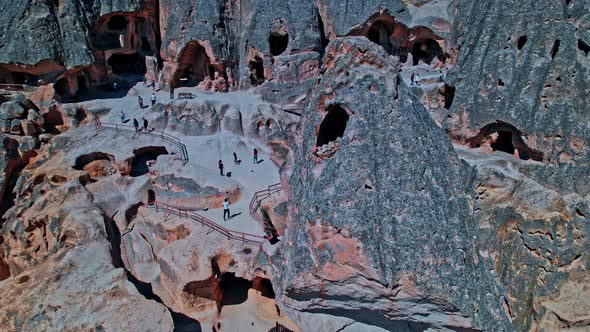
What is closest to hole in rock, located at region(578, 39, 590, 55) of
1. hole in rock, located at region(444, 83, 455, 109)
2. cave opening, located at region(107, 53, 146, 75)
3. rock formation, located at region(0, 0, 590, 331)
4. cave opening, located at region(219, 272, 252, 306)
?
rock formation, located at region(0, 0, 590, 331)

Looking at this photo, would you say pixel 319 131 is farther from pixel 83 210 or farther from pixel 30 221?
Answer: pixel 30 221

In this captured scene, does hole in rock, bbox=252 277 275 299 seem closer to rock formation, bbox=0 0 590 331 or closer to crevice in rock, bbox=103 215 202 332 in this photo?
rock formation, bbox=0 0 590 331

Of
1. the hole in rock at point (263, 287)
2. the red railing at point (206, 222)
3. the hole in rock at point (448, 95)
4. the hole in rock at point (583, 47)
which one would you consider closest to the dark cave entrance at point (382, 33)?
the hole in rock at point (448, 95)

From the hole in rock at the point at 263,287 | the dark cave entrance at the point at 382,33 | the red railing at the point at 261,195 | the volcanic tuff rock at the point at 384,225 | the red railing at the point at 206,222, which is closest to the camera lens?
the volcanic tuff rock at the point at 384,225

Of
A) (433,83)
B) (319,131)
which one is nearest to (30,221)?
(319,131)

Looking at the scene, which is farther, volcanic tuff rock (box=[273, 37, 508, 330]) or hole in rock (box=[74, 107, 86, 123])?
hole in rock (box=[74, 107, 86, 123])

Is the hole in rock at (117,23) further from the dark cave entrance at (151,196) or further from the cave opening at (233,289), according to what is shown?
the cave opening at (233,289)

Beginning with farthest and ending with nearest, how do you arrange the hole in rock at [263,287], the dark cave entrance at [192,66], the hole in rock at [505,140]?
the dark cave entrance at [192,66] → the hole in rock at [505,140] → the hole in rock at [263,287]
